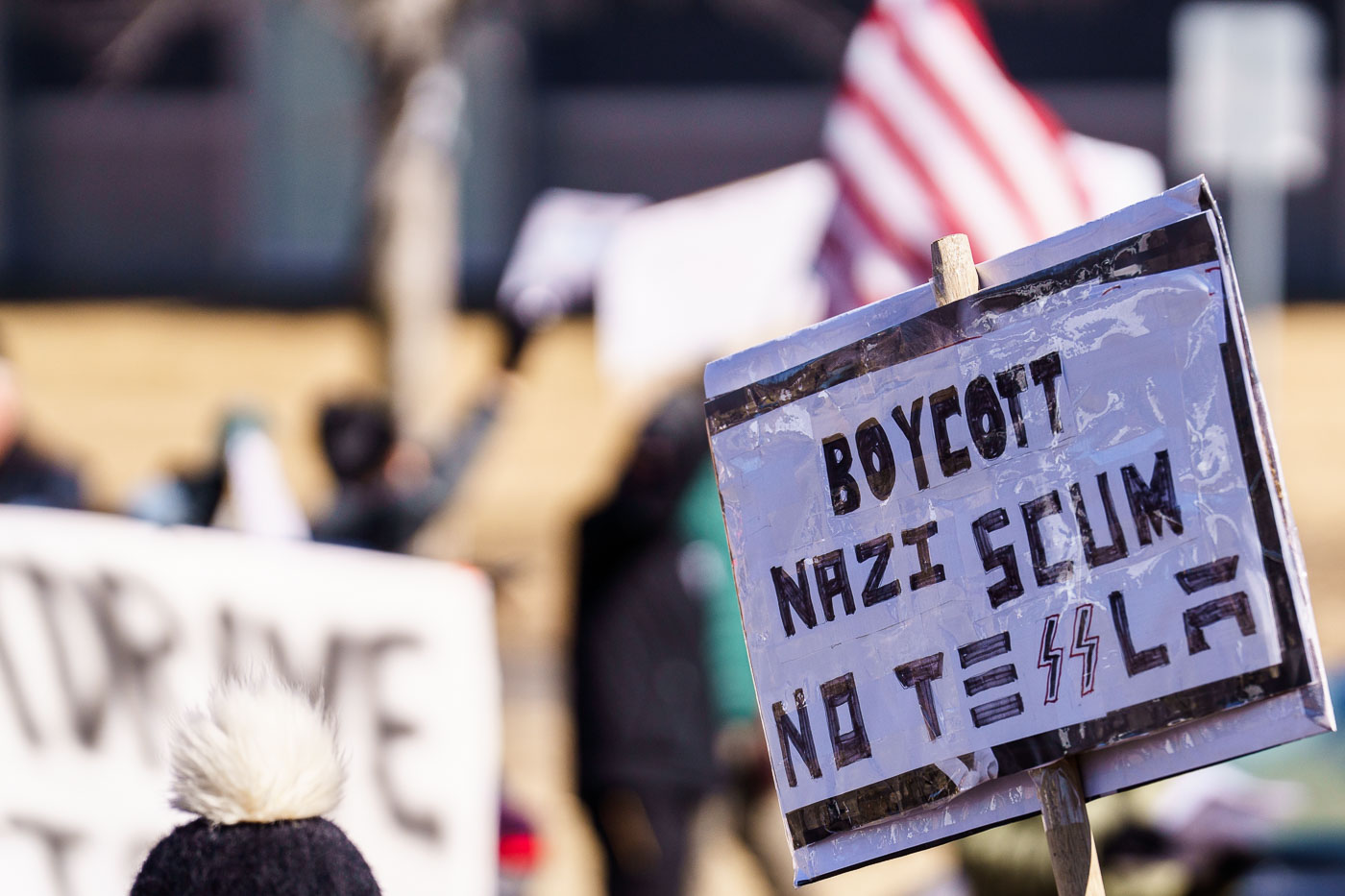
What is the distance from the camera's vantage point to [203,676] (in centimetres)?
352

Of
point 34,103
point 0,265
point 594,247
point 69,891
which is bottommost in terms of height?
point 69,891

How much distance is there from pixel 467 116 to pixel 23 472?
40.6ft

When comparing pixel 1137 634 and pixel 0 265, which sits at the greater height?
pixel 0 265

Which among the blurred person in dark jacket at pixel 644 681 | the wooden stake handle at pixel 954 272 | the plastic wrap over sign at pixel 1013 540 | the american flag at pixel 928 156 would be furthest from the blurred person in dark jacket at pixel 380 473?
the wooden stake handle at pixel 954 272

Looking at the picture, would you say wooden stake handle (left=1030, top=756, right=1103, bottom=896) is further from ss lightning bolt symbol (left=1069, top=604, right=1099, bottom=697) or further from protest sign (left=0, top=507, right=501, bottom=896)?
protest sign (left=0, top=507, right=501, bottom=896)

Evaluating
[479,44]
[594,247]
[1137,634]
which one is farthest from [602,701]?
[479,44]

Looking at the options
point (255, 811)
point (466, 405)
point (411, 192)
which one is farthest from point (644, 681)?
point (466, 405)

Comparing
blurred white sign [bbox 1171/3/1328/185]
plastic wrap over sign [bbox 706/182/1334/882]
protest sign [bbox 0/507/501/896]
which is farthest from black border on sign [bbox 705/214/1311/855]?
blurred white sign [bbox 1171/3/1328/185]

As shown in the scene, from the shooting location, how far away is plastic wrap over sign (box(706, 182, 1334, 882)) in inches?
81.2

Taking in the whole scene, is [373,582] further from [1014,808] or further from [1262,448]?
[1262,448]

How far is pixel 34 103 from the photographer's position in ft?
57.7

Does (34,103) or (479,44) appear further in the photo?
(34,103)

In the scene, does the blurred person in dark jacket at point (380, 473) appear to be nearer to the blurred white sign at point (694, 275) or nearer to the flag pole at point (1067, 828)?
the blurred white sign at point (694, 275)

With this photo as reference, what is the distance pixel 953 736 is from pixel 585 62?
15.6m
